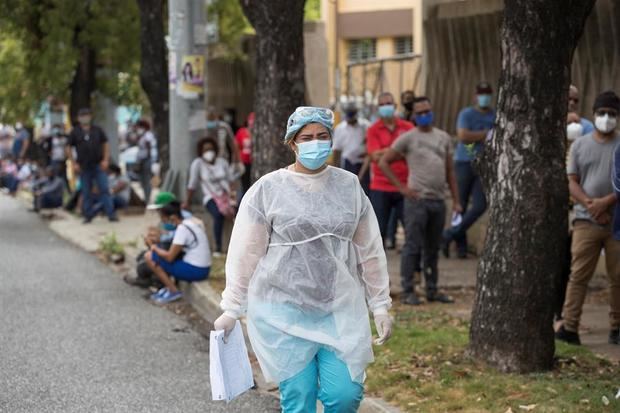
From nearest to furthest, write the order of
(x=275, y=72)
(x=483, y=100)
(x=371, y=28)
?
1. (x=275, y=72)
2. (x=483, y=100)
3. (x=371, y=28)

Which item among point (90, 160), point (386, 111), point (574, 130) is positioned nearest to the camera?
point (574, 130)

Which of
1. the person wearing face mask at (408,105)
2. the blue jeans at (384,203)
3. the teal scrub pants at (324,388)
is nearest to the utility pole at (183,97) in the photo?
the person wearing face mask at (408,105)

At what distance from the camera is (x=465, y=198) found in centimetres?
1412

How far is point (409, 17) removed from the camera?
37.0 metres

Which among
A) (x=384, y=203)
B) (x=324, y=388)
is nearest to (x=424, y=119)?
(x=384, y=203)

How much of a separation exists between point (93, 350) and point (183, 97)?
5716mm

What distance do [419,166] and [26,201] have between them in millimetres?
18721

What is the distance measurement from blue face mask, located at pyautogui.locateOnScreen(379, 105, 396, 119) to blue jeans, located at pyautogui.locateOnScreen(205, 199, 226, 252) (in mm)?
2800

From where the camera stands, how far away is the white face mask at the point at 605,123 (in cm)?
868

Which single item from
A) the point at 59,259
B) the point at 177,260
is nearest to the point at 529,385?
the point at 177,260

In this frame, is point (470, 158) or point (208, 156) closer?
point (470, 158)

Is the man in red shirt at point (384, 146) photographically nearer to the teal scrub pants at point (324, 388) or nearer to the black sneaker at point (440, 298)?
the black sneaker at point (440, 298)

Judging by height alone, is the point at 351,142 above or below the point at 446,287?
above

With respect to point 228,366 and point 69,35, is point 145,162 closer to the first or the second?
point 69,35
